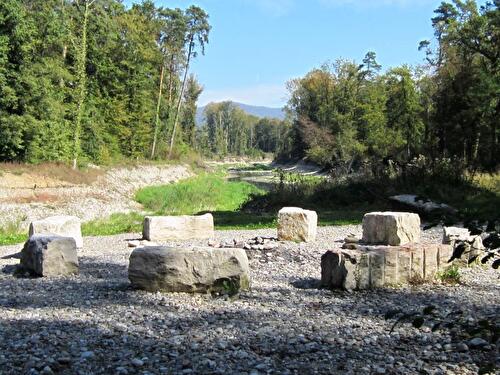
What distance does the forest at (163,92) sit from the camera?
107 feet

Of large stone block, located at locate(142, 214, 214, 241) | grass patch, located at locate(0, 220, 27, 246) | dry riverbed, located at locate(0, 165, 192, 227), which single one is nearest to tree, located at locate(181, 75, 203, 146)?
dry riverbed, located at locate(0, 165, 192, 227)

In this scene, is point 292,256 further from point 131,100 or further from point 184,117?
point 184,117

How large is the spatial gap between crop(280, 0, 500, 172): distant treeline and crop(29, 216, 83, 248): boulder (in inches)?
566

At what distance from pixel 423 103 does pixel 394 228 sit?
37.6 metres

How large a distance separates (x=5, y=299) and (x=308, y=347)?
4239mm

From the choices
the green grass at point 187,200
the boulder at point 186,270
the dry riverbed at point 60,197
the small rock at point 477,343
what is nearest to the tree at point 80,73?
the dry riverbed at point 60,197

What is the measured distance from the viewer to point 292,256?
34.2 ft

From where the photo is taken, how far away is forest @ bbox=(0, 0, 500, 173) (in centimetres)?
3247

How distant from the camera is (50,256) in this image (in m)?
8.65

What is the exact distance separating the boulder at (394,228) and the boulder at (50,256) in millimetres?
6300

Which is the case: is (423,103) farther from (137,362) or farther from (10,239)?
(137,362)

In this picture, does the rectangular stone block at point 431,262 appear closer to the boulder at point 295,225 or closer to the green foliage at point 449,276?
the green foliage at point 449,276

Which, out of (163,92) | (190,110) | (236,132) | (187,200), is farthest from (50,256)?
(236,132)

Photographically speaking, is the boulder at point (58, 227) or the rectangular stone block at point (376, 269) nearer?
the rectangular stone block at point (376, 269)
